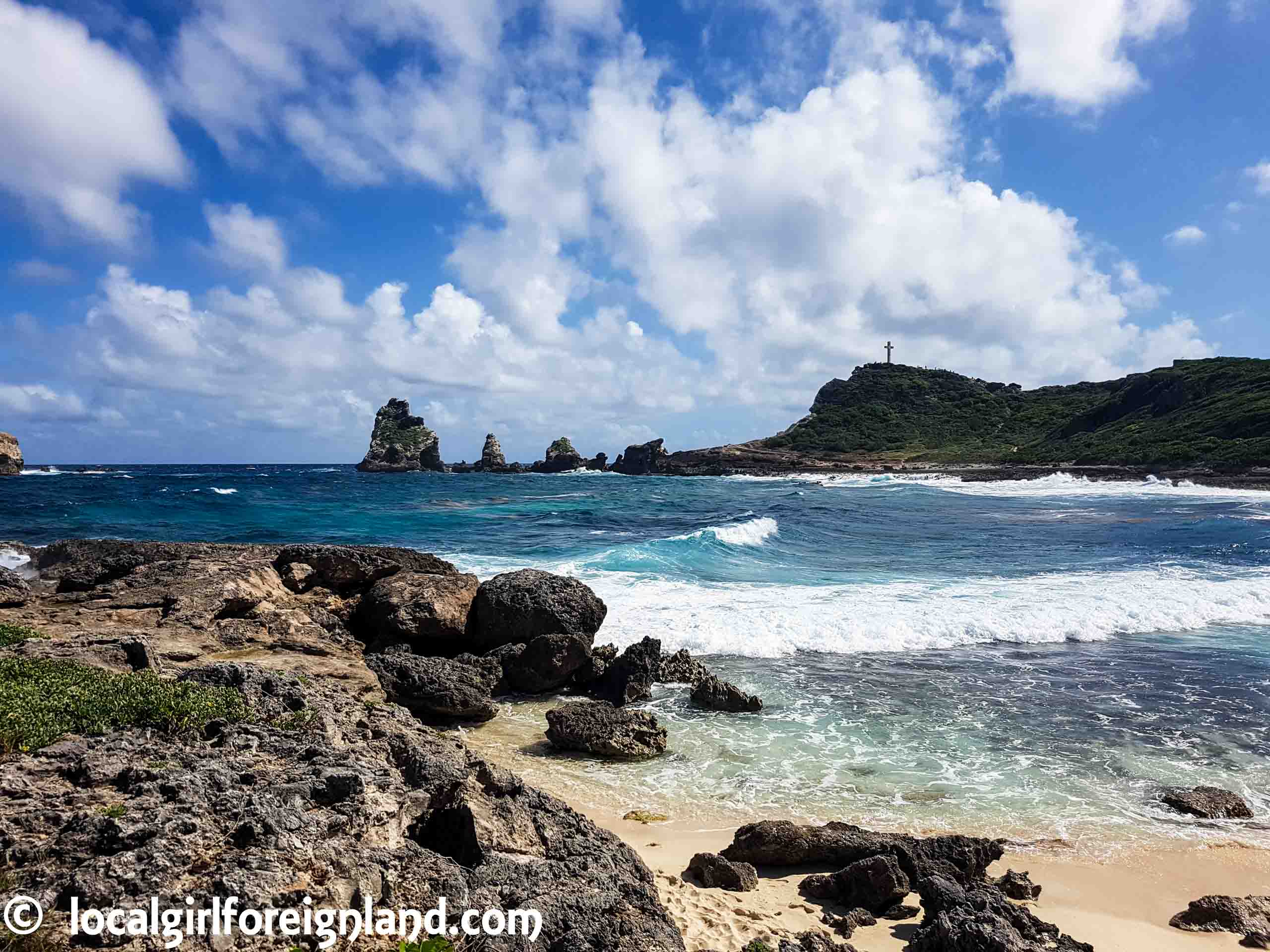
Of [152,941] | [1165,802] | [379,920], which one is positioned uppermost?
[152,941]

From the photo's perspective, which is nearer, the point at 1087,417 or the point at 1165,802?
the point at 1165,802

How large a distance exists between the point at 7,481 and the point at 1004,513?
82232mm

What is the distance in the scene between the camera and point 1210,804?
24.1ft

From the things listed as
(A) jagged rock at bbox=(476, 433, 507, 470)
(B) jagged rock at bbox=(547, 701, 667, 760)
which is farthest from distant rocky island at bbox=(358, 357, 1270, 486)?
(B) jagged rock at bbox=(547, 701, 667, 760)

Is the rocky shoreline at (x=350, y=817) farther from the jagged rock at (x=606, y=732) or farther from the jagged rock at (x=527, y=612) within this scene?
the jagged rock at (x=527, y=612)

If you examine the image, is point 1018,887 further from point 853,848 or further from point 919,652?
point 919,652

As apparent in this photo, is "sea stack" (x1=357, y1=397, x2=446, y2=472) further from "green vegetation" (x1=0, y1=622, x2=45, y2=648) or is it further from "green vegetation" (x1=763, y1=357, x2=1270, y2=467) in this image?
"green vegetation" (x1=0, y1=622, x2=45, y2=648)

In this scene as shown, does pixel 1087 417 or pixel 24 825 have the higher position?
pixel 1087 417

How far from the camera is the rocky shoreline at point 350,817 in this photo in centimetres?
372

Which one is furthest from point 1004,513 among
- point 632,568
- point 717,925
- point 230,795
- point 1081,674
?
point 230,795

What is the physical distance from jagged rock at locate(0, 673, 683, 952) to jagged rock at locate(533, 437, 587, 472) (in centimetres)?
11918

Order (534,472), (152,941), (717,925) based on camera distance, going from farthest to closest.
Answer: (534,472) → (717,925) → (152,941)

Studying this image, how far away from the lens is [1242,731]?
31.2 ft

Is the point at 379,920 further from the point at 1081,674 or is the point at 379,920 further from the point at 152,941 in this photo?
the point at 1081,674
